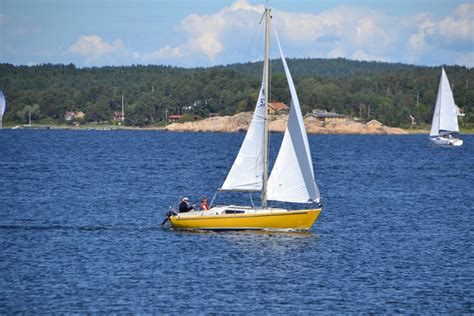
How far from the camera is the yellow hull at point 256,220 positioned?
4481 centimetres

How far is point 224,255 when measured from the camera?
40.9m

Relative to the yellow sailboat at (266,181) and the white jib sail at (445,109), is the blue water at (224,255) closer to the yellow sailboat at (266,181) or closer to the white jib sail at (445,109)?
the yellow sailboat at (266,181)

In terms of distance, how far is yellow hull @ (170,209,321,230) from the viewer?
147 feet

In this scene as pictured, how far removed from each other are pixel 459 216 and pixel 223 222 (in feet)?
59.7

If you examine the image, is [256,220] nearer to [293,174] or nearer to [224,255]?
[293,174]

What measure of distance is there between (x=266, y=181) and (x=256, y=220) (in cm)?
207

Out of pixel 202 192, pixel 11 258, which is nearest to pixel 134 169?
pixel 202 192

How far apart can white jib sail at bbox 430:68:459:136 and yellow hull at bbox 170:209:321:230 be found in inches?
4165

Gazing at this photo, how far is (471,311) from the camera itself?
32.5m

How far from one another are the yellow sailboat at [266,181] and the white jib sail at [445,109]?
10525cm

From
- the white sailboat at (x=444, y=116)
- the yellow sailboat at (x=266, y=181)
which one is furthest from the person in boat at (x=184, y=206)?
the white sailboat at (x=444, y=116)

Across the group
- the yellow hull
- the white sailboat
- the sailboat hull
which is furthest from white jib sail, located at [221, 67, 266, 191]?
the sailboat hull

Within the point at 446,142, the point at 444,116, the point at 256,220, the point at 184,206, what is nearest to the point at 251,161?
the point at 256,220

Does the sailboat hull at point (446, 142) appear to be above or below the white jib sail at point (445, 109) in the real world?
below
